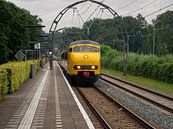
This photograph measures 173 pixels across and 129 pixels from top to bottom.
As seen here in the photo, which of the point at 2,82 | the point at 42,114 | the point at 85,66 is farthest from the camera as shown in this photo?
the point at 85,66

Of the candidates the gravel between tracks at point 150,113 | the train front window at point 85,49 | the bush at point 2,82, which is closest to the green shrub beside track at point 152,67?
the train front window at point 85,49

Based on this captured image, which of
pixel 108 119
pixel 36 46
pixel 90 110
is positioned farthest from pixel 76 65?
pixel 36 46

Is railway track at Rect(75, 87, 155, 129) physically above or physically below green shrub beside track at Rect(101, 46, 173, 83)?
below

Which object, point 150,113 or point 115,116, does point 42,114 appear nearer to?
point 115,116

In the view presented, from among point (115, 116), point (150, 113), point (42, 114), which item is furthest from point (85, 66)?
point (42, 114)

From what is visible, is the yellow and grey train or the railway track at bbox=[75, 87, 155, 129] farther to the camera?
the yellow and grey train

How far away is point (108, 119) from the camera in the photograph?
52.8 feet

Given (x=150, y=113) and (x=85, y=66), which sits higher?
(x=85, y=66)

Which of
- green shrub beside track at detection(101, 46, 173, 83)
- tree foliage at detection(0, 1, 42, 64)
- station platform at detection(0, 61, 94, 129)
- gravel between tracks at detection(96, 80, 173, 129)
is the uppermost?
tree foliage at detection(0, 1, 42, 64)

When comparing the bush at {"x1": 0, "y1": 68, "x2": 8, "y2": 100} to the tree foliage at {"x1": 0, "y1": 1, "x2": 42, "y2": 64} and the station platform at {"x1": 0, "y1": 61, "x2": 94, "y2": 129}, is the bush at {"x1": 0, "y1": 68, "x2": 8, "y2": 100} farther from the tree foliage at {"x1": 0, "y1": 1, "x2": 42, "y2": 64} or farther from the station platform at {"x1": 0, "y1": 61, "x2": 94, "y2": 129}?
the tree foliage at {"x1": 0, "y1": 1, "x2": 42, "y2": 64}

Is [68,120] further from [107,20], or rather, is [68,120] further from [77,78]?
[107,20]

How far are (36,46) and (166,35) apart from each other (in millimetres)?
40770

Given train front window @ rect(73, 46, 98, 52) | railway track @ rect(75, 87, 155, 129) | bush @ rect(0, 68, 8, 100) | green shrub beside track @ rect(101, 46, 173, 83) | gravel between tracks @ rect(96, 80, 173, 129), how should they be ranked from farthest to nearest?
green shrub beside track @ rect(101, 46, 173, 83)
train front window @ rect(73, 46, 98, 52)
bush @ rect(0, 68, 8, 100)
gravel between tracks @ rect(96, 80, 173, 129)
railway track @ rect(75, 87, 155, 129)

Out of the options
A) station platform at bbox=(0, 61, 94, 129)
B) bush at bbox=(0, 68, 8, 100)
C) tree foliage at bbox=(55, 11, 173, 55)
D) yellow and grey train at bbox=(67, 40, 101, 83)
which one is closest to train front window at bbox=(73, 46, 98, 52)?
yellow and grey train at bbox=(67, 40, 101, 83)
